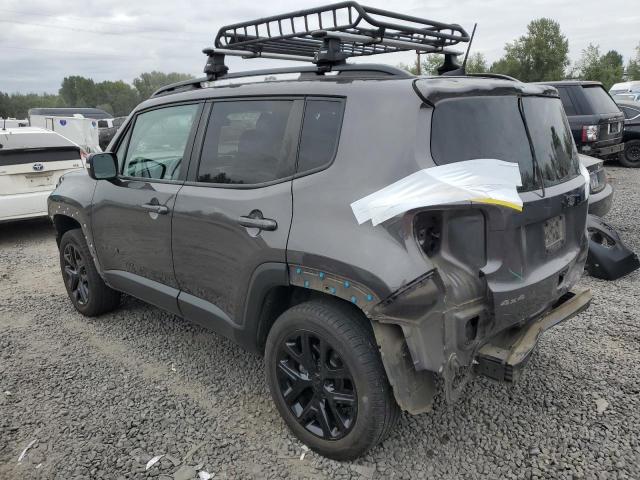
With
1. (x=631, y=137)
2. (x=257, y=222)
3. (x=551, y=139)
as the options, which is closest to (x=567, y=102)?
(x=631, y=137)

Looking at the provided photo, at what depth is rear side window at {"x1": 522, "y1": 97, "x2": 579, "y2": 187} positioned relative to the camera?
8.68 feet

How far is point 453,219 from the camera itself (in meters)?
2.21

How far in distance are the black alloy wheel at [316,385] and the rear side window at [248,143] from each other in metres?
0.90

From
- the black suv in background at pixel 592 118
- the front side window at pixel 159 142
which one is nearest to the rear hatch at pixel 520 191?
the front side window at pixel 159 142

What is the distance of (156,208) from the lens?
3332mm

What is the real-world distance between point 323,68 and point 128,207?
5.74 feet

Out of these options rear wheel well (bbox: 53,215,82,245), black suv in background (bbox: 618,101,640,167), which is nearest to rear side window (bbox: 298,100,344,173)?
rear wheel well (bbox: 53,215,82,245)

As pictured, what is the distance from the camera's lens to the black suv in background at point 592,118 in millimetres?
9305

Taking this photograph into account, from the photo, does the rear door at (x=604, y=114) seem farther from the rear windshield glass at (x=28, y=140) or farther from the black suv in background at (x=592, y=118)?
the rear windshield glass at (x=28, y=140)

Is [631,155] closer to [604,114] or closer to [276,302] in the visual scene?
[604,114]

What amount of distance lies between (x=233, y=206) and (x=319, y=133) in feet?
2.10

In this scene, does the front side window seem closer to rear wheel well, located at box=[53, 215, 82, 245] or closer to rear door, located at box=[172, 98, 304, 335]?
rear door, located at box=[172, 98, 304, 335]

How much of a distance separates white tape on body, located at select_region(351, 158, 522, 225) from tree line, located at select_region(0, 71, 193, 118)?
227 ft

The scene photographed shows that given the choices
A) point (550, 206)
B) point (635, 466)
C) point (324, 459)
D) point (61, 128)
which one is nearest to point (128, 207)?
point (324, 459)
